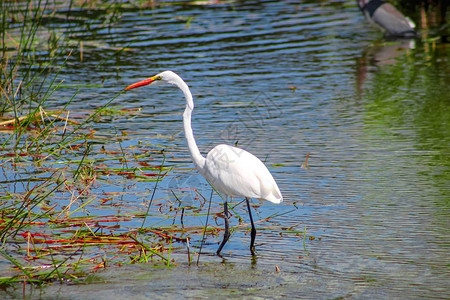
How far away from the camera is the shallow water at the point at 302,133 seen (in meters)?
4.18

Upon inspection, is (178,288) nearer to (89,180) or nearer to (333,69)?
(89,180)

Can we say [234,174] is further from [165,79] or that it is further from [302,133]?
[302,133]

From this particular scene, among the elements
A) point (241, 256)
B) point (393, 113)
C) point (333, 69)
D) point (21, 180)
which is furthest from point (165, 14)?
point (241, 256)

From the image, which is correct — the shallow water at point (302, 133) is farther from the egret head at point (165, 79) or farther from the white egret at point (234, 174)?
the egret head at point (165, 79)

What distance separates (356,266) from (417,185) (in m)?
1.49

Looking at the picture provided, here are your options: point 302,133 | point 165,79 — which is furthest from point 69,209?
point 302,133

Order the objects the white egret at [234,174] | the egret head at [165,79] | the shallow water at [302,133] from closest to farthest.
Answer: the shallow water at [302,133] < the white egret at [234,174] < the egret head at [165,79]

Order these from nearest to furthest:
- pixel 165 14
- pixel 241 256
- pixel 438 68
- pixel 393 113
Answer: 1. pixel 241 256
2. pixel 393 113
3. pixel 438 68
4. pixel 165 14

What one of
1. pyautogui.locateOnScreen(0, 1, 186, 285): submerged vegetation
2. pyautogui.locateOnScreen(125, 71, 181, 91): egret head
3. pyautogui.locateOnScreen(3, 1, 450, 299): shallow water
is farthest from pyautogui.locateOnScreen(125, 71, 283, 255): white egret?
pyautogui.locateOnScreen(0, 1, 186, 285): submerged vegetation

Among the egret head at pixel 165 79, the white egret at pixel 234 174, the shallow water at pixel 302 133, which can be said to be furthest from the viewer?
the egret head at pixel 165 79

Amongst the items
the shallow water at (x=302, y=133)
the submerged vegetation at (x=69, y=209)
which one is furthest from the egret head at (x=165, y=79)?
the shallow water at (x=302, y=133)

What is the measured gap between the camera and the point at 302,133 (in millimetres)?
7051

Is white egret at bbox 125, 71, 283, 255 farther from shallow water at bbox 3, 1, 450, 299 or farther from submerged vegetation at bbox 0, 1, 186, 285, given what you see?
submerged vegetation at bbox 0, 1, 186, 285

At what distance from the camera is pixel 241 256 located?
179 inches
